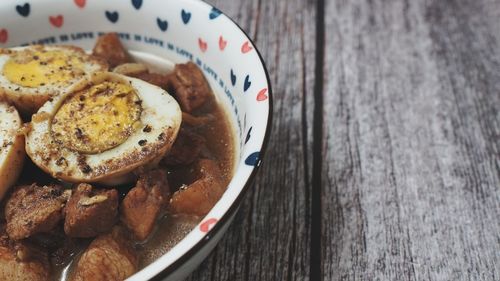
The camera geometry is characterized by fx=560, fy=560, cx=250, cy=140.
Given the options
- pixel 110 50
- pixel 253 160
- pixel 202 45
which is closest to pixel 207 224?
pixel 253 160

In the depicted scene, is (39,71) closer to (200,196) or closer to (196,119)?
(196,119)

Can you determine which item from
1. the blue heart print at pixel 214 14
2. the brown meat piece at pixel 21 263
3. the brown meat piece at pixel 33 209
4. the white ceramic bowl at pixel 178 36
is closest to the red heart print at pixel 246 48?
the white ceramic bowl at pixel 178 36

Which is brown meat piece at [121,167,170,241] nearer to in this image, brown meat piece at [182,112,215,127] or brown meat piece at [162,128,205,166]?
brown meat piece at [162,128,205,166]

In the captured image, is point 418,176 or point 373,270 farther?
point 418,176

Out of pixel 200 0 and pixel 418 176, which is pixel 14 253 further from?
pixel 418 176

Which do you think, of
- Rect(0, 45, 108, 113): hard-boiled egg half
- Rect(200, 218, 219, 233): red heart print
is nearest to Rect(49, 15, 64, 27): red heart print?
Rect(0, 45, 108, 113): hard-boiled egg half

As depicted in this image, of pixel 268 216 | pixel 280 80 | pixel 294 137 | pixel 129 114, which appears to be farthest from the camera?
pixel 280 80

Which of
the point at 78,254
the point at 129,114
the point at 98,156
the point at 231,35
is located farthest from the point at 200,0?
the point at 78,254
